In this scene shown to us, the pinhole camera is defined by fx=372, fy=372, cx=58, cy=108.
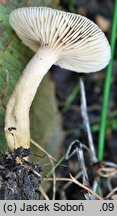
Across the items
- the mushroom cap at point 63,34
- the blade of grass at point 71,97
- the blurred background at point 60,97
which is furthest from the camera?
the blade of grass at point 71,97

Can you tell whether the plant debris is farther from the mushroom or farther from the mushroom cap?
the mushroom cap

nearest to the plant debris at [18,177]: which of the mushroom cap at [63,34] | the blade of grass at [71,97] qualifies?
the mushroom cap at [63,34]

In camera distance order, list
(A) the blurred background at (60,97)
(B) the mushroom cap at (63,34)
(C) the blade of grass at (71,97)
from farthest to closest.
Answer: (C) the blade of grass at (71,97)
(A) the blurred background at (60,97)
(B) the mushroom cap at (63,34)

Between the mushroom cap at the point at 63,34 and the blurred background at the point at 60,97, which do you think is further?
the blurred background at the point at 60,97

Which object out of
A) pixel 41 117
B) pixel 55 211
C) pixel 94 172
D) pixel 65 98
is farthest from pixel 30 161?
pixel 65 98

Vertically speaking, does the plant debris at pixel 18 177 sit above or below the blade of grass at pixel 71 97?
below

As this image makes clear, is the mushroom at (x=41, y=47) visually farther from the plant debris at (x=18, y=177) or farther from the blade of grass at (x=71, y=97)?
the blade of grass at (x=71, y=97)

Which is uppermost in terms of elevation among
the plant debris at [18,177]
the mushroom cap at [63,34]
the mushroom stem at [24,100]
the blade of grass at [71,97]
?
the blade of grass at [71,97]

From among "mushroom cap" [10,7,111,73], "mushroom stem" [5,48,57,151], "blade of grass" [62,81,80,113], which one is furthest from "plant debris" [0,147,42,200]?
"blade of grass" [62,81,80,113]
